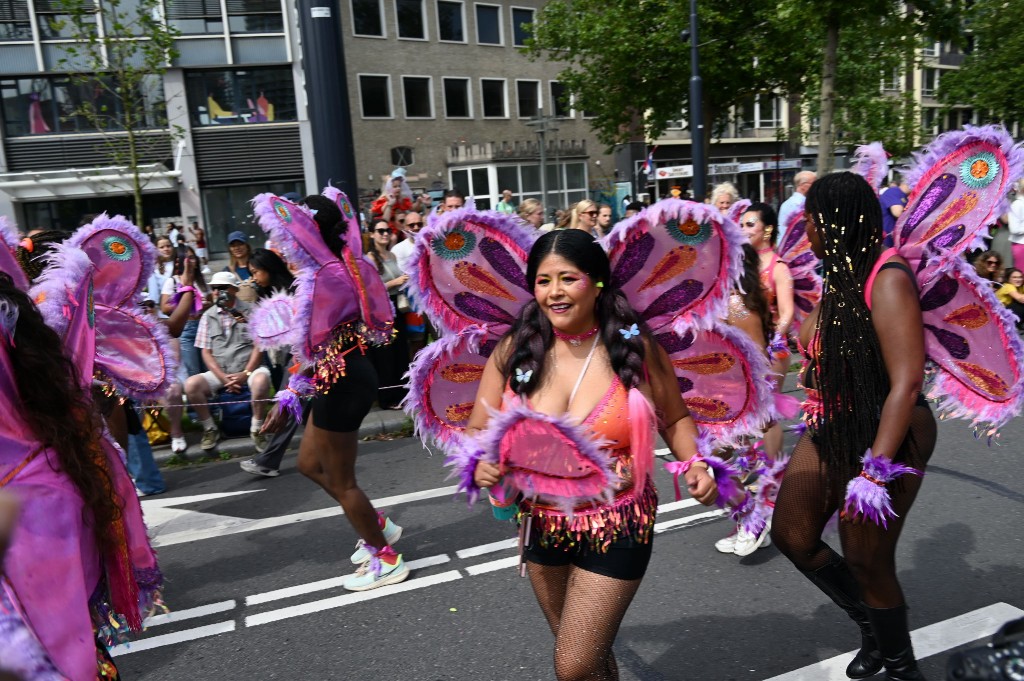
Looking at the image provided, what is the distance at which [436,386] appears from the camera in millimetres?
2680

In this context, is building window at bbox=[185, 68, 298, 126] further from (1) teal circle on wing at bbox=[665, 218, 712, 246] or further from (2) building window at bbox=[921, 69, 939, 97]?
(2) building window at bbox=[921, 69, 939, 97]

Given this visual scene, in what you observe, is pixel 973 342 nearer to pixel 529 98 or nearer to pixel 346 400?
pixel 346 400

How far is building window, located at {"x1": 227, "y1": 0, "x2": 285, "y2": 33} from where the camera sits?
24516mm

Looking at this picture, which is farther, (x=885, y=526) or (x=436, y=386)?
(x=436, y=386)

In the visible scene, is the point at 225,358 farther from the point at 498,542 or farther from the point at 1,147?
the point at 1,147

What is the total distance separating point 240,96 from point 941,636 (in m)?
25.9

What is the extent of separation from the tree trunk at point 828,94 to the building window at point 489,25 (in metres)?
21.7

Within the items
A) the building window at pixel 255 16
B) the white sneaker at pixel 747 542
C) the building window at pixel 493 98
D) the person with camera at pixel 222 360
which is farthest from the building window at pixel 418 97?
the white sneaker at pixel 747 542

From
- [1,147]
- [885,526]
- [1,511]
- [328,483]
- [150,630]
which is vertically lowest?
[150,630]

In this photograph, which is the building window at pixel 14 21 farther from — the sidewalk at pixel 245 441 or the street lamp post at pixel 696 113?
the sidewalk at pixel 245 441

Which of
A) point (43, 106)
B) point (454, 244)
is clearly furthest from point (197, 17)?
point (454, 244)

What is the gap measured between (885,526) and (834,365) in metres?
0.52

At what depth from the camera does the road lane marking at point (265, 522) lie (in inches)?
193

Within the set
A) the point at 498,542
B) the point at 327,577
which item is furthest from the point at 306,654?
the point at 498,542
